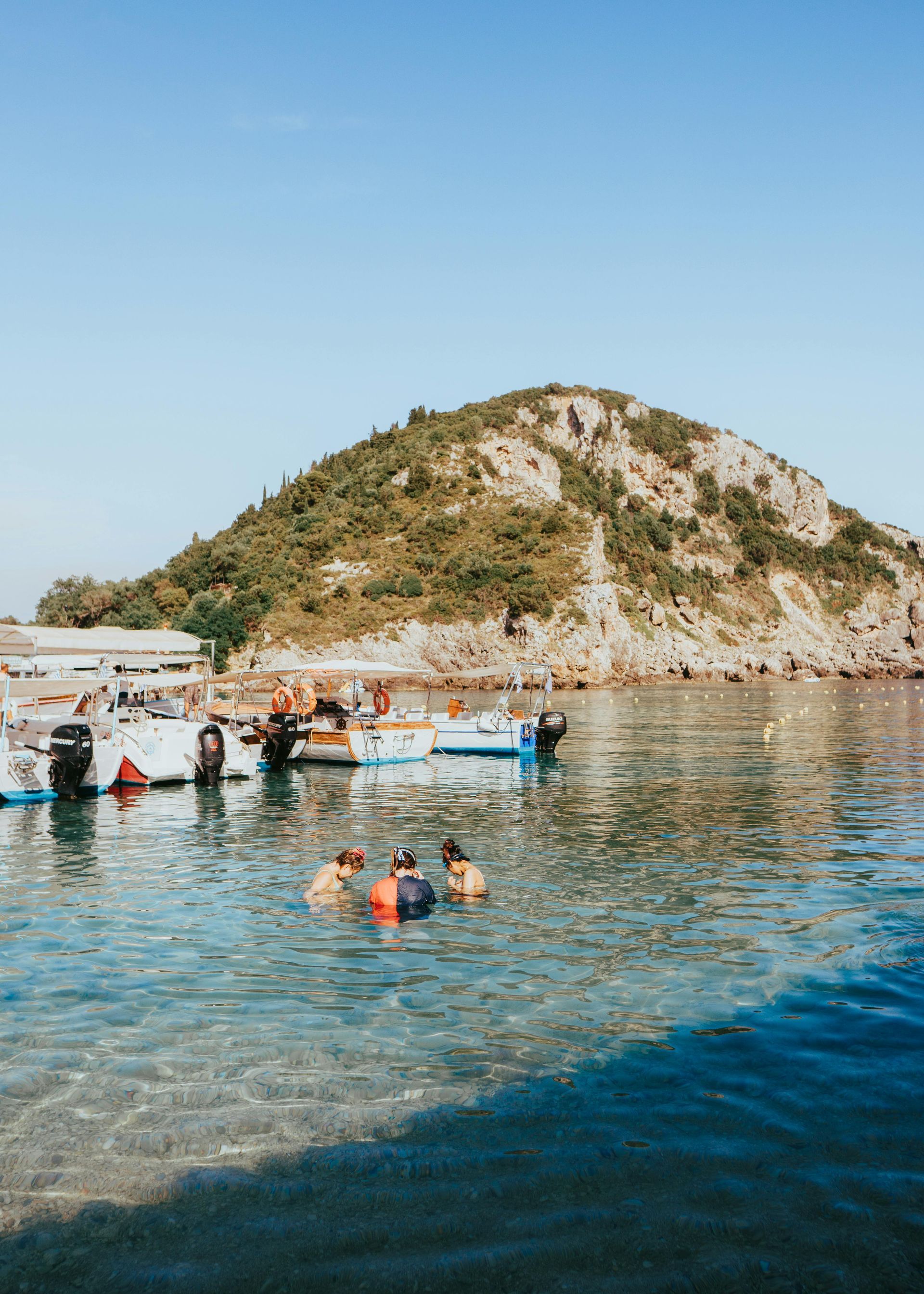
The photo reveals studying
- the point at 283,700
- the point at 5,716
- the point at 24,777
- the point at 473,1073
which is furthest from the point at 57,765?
the point at 473,1073

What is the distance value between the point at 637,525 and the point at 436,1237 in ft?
382

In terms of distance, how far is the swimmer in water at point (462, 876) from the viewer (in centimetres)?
1285

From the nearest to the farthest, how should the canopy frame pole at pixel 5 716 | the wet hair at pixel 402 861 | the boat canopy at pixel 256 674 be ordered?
1. the wet hair at pixel 402 861
2. the canopy frame pole at pixel 5 716
3. the boat canopy at pixel 256 674

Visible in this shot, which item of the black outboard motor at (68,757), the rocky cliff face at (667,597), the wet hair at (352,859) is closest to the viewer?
the wet hair at (352,859)

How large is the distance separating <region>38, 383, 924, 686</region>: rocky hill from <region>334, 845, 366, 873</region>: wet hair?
70608 mm

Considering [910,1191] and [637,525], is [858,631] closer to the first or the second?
[637,525]

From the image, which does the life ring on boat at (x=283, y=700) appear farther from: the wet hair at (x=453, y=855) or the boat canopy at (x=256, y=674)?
the wet hair at (x=453, y=855)

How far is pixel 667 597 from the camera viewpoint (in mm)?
105875

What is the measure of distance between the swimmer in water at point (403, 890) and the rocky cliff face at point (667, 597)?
71031 millimetres

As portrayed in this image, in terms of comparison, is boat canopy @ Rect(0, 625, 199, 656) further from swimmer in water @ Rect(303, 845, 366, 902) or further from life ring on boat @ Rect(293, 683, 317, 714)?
swimmer in water @ Rect(303, 845, 366, 902)

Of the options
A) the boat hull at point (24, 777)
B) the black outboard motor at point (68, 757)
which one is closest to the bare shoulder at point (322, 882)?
the black outboard motor at point (68, 757)

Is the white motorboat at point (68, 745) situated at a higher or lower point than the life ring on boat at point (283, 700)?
lower

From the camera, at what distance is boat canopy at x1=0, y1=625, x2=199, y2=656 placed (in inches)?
1063

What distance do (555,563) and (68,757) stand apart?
76.4 m
